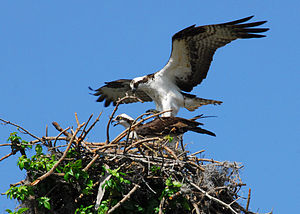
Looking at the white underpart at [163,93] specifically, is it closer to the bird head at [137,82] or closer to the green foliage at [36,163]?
the bird head at [137,82]

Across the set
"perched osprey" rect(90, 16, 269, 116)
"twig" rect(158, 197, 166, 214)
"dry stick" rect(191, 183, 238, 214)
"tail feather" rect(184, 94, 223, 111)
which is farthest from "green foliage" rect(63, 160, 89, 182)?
"tail feather" rect(184, 94, 223, 111)

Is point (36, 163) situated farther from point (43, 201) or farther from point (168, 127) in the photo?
point (168, 127)

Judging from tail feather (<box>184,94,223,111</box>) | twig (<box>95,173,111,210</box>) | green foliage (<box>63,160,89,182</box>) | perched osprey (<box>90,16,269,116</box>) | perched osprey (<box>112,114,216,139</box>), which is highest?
perched osprey (<box>90,16,269,116</box>)

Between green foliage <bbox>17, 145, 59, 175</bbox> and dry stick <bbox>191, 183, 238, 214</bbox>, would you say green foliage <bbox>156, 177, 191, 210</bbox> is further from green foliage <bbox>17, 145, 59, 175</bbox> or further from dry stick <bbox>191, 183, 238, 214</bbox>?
green foliage <bbox>17, 145, 59, 175</bbox>

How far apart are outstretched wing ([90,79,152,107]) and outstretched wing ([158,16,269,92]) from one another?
1.09m

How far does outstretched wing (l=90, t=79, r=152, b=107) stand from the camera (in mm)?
11067

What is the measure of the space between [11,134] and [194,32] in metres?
4.06

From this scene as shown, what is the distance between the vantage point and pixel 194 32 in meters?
9.56

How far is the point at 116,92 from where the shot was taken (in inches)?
451

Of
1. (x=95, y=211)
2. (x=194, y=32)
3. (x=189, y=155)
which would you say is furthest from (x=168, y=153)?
(x=194, y=32)

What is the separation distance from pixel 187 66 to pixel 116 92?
6.57 ft

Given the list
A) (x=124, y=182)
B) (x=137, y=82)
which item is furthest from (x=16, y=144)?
(x=137, y=82)

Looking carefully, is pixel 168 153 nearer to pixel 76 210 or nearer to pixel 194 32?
pixel 76 210

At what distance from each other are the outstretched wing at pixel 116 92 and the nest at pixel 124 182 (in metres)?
4.17
